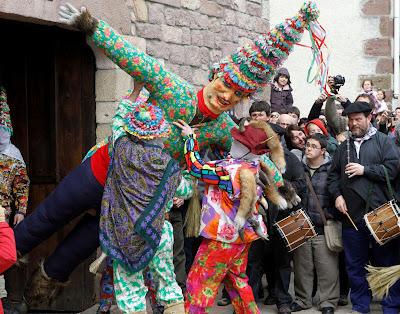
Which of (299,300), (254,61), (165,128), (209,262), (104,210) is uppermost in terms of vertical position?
(254,61)

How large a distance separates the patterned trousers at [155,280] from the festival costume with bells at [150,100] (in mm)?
460

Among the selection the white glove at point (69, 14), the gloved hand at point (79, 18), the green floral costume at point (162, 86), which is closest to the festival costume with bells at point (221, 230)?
the green floral costume at point (162, 86)

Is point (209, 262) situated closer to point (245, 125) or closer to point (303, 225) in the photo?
point (245, 125)

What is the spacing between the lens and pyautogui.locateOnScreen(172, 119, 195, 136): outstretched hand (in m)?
5.64

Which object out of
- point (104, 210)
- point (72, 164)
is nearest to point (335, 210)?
point (72, 164)

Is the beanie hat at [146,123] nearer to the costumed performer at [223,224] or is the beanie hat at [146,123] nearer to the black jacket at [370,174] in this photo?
the costumed performer at [223,224]

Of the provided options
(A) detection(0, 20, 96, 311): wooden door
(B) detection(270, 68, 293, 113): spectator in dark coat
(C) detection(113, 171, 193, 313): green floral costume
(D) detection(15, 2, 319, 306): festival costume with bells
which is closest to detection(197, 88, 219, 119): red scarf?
(D) detection(15, 2, 319, 306): festival costume with bells

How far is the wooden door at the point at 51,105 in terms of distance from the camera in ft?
23.3

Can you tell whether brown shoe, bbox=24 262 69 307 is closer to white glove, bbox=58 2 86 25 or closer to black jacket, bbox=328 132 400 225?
white glove, bbox=58 2 86 25

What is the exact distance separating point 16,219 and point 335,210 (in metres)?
2.81

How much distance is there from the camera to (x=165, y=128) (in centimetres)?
532

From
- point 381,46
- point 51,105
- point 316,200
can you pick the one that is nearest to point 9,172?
point 51,105

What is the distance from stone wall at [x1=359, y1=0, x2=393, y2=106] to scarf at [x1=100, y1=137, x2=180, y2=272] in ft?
28.9

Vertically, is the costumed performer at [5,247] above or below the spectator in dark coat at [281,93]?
below
